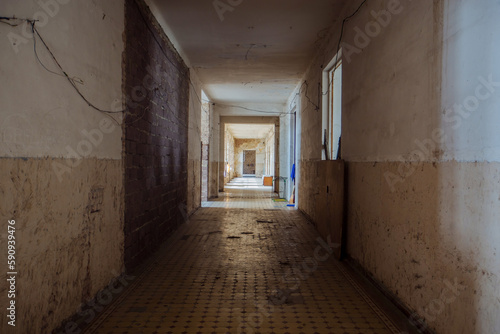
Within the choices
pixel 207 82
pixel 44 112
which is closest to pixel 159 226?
pixel 44 112

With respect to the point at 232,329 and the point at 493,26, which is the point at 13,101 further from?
the point at 493,26

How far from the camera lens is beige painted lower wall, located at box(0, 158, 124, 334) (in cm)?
188

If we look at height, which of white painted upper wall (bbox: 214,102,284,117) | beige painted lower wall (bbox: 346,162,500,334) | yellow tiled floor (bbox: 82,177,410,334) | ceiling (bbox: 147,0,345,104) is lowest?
yellow tiled floor (bbox: 82,177,410,334)

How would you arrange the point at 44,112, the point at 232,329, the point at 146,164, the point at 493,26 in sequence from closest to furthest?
the point at 493,26
the point at 44,112
the point at 232,329
the point at 146,164

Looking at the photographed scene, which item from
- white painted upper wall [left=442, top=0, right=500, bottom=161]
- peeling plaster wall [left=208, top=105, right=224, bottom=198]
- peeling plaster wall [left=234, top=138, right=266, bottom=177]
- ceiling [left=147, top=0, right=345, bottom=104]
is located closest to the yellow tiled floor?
white painted upper wall [left=442, top=0, right=500, bottom=161]

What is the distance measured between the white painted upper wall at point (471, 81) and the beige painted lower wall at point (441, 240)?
0.36 feet

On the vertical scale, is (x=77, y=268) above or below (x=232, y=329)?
above

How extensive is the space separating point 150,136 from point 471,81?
3.41m

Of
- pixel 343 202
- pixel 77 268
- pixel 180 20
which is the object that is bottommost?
pixel 77 268

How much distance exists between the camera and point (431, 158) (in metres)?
2.30

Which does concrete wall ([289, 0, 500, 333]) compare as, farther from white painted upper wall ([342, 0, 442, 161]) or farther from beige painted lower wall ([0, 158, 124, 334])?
beige painted lower wall ([0, 158, 124, 334])

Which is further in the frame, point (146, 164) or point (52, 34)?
point (146, 164)

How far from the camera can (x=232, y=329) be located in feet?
8.09

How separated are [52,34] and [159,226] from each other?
3.12m
